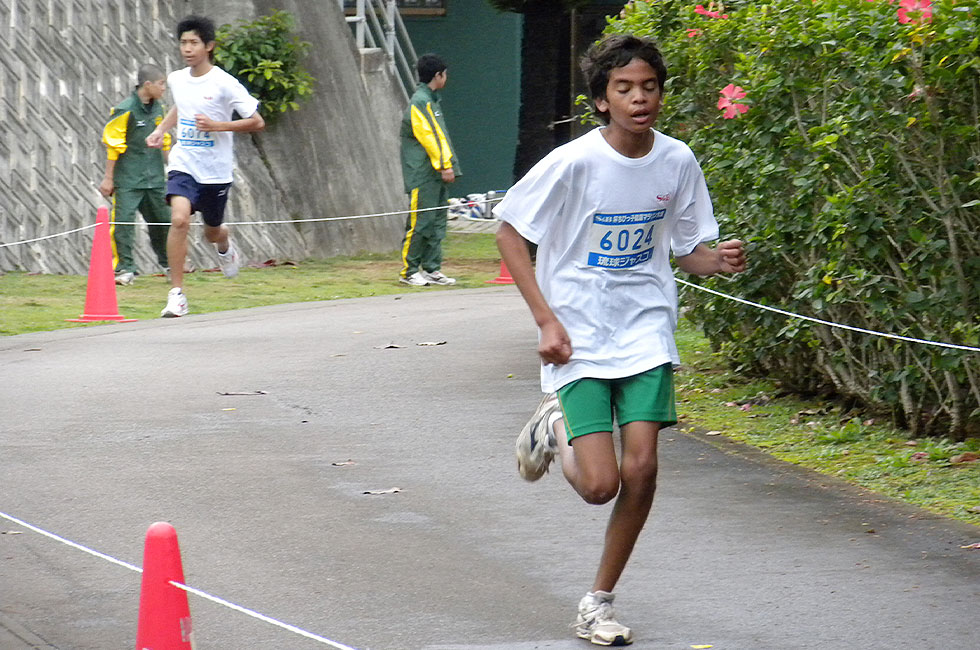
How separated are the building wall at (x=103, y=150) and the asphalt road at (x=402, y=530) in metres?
6.55

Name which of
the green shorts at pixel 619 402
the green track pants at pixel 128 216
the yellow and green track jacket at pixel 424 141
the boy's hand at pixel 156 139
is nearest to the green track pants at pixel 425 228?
the yellow and green track jacket at pixel 424 141

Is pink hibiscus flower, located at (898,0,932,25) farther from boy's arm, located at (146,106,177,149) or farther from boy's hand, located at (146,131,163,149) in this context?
boy's hand, located at (146,131,163,149)

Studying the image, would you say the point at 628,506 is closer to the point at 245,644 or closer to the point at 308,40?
the point at 245,644

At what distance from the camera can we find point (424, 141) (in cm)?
1588

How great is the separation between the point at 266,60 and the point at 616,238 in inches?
592

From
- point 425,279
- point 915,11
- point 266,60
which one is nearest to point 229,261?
point 425,279

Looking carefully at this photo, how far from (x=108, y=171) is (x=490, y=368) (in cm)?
669

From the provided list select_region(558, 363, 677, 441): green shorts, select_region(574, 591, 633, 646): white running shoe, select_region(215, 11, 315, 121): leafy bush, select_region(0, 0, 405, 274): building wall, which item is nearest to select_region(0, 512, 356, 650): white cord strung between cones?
select_region(574, 591, 633, 646): white running shoe

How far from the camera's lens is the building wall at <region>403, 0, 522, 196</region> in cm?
2694

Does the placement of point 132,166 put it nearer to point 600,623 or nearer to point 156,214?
point 156,214

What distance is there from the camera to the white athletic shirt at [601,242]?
501 cm

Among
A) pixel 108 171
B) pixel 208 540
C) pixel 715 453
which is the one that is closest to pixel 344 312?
pixel 108 171

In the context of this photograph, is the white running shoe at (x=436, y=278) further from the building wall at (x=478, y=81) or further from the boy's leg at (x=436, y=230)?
the building wall at (x=478, y=81)

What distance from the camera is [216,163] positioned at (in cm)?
1312
